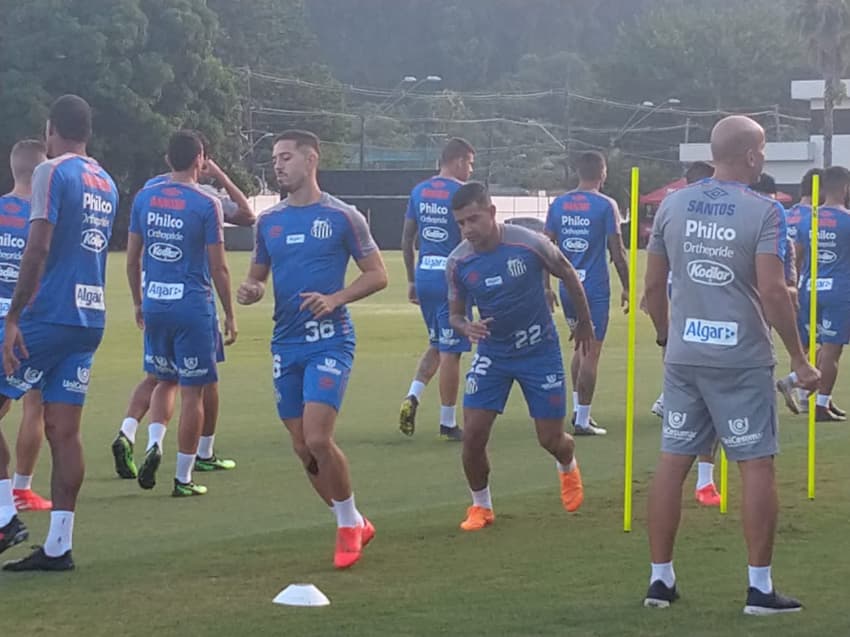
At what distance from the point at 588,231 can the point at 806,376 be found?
663cm

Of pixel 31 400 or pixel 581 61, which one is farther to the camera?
pixel 581 61

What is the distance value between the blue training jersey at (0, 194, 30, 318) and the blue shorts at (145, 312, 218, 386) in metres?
0.97

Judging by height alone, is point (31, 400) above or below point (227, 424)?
above

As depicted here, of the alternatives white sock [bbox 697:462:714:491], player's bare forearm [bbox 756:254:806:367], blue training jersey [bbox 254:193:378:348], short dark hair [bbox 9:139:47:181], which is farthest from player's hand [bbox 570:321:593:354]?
short dark hair [bbox 9:139:47:181]

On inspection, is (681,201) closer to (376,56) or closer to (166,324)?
(166,324)

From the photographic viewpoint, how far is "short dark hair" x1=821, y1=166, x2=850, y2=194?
13.6 meters

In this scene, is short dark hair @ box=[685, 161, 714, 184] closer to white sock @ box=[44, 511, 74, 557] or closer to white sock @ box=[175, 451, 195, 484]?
white sock @ box=[175, 451, 195, 484]

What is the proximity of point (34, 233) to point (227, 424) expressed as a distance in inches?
255

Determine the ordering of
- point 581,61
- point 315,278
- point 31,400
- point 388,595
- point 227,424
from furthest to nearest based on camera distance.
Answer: point 581,61
point 227,424
point 31,400
point 315,278
point 388,595

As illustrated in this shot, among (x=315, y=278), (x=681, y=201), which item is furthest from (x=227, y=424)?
(x=681, y=201)

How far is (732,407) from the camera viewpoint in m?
6.89

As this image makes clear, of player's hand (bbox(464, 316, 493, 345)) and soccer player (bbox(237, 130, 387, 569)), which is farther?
player's hand (bbox(464, 316, 493, 345))

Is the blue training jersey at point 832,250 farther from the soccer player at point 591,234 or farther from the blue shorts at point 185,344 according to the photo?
the blue shorts at point 185,344

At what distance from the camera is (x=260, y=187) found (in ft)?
286
